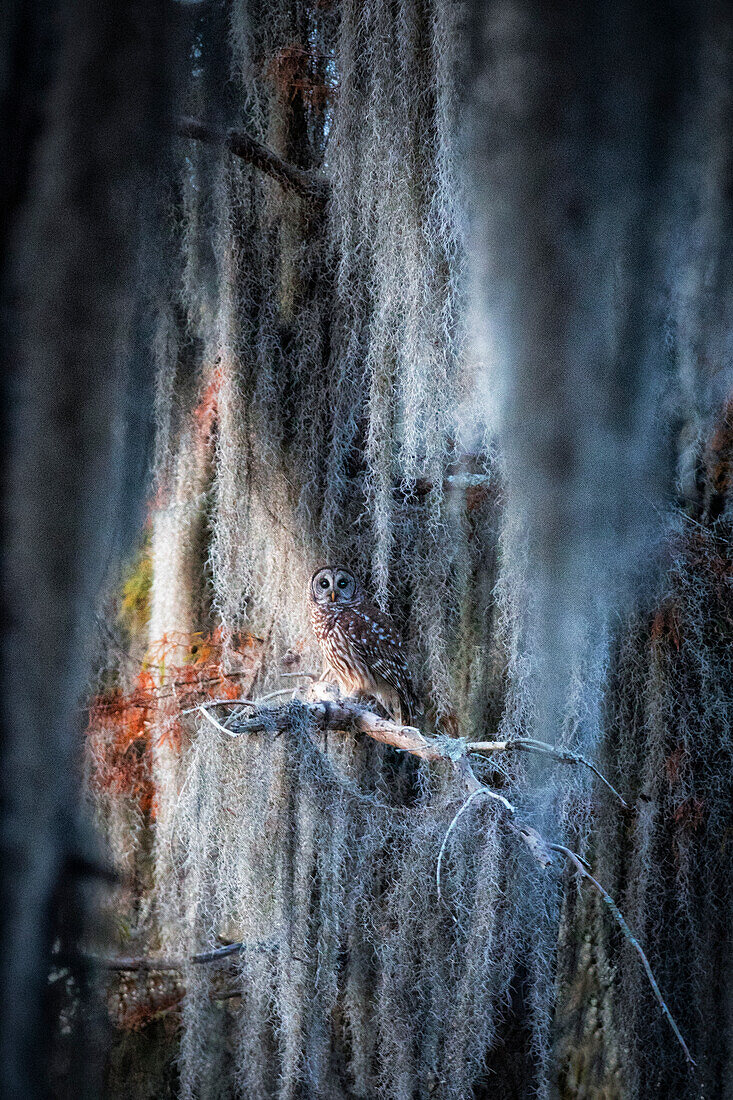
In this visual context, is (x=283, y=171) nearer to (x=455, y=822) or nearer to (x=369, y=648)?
(x=369, y=648)

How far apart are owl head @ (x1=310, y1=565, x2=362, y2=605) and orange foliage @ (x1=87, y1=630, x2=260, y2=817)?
0.36 metres

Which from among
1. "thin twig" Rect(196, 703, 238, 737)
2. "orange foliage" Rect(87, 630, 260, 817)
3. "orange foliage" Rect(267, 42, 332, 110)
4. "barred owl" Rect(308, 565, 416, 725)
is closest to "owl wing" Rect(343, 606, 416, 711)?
"barred owl" Rect(308, 565, 416, 725)

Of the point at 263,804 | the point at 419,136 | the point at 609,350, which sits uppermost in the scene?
the point at 419,136

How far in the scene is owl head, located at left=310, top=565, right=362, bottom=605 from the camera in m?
2.47

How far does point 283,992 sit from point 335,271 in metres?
1.82

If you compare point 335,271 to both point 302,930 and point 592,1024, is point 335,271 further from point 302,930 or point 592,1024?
point 592,1024

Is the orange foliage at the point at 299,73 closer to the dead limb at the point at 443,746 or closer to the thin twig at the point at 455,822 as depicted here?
the dead limb at the point at 443,746

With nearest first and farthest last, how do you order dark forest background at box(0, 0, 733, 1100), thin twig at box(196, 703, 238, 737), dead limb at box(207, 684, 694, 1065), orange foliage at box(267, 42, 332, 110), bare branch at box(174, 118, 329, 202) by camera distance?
1. dark forest background at box(0, 0, 733, 1100)
2. dead limb at box(207, 684, 694, 1065)
3. thin twig at box(196, 703, 238, 737)
4. bare branch at box(174, 118, 329, 202)
5. orange foliage at box(267, 42, 332, 110)

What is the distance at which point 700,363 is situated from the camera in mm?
730

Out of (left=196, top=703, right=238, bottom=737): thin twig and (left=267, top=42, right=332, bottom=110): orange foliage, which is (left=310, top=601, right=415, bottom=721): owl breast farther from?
(left=267, top=42, right=332, bottom=110): orange foliage

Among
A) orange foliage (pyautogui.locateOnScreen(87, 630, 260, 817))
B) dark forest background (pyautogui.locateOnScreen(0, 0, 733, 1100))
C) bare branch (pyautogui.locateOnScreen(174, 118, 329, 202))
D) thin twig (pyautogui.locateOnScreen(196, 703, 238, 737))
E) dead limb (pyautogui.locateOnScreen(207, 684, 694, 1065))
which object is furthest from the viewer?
orange foliage (pyautogui.locateOnScreen(87, 630, 260, 817))

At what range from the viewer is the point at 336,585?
249 centimetres

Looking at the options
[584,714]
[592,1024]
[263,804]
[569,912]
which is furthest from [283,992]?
[592,1024]

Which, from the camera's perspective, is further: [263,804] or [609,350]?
[263,804]
